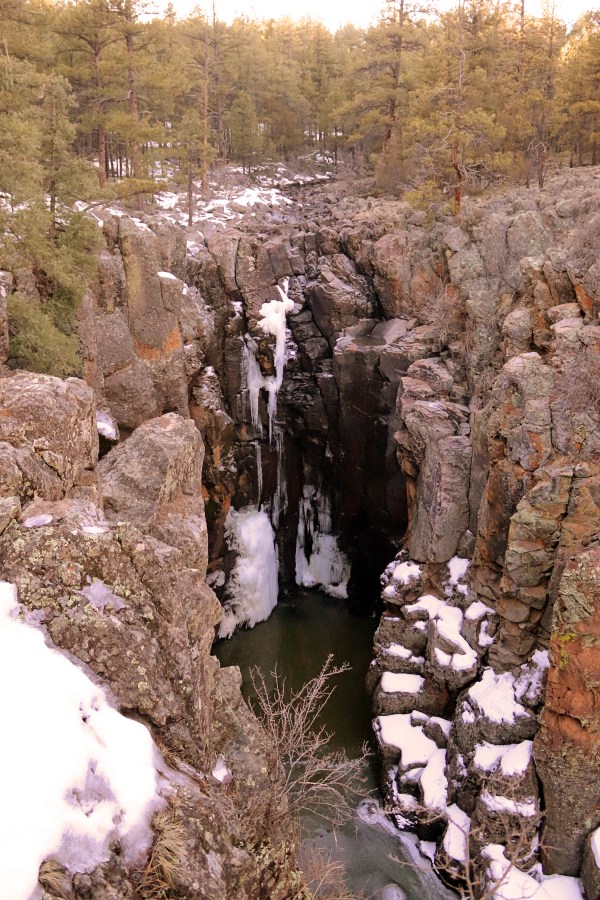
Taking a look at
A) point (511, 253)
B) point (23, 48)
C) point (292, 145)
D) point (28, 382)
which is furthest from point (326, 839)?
point (292, 145)

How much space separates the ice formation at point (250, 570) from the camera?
20.2 meters

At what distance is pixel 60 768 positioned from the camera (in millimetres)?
4047

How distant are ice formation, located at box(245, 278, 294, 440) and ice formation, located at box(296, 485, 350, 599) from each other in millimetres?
3315

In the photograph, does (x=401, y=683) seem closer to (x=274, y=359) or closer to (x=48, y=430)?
(x=48, y=430)

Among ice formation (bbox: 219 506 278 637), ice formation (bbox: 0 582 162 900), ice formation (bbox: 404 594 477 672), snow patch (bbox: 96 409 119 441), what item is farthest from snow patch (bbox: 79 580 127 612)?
ice formation (bbox: 219 506 278 637)

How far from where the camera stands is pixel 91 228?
13.6m

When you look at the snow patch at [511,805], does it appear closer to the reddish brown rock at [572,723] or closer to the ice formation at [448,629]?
the reddish brown rock at [572,723]

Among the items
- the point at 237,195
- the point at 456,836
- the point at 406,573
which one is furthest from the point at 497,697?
the point at 237,195

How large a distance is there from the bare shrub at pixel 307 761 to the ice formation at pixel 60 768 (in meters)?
3.36

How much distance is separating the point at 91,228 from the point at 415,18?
24.5 m

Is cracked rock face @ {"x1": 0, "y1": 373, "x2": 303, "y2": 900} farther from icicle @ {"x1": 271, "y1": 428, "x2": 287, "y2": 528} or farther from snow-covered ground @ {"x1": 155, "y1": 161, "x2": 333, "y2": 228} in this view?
snow-covered ground @ {"x1": 155, "y1": 161, "x2": 333, "y2": 228}

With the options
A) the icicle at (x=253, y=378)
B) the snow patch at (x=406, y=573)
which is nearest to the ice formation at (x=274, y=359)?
the icicle at (x=253, y=378)

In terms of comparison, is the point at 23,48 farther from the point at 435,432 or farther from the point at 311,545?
the point at 311,545

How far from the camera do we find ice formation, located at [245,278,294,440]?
21109mm
